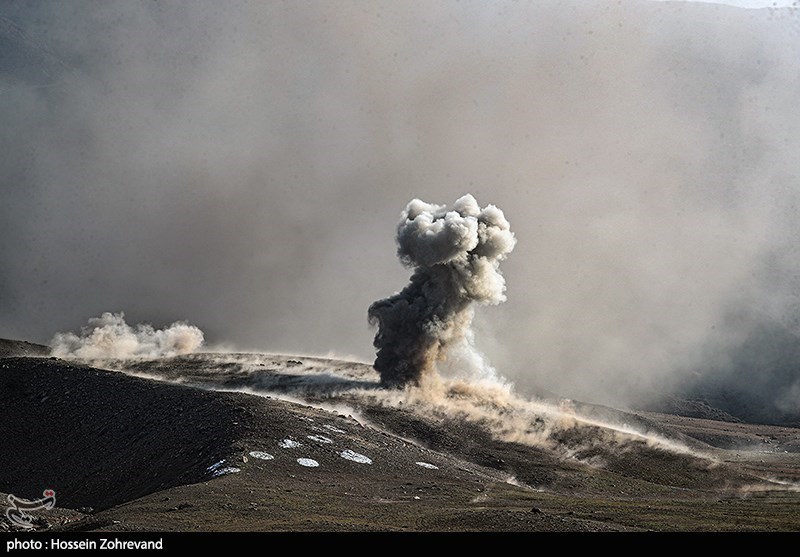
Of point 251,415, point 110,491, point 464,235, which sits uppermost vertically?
point 464,235

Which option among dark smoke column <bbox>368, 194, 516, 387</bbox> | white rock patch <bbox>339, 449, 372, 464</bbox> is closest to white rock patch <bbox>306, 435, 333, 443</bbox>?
white rock patch <bbox>339, 449, 372, 464</bbox>

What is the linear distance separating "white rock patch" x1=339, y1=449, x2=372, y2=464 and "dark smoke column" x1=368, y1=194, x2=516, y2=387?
4677 centimetres

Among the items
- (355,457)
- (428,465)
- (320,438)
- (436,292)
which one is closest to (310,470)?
(355,457)

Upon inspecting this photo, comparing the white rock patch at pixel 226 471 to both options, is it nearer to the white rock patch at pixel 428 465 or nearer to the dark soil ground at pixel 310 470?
the dark soil ground at pixel 310 470

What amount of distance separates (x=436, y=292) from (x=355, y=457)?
57693 mm

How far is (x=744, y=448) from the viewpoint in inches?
7328

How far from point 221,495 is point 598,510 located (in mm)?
36513

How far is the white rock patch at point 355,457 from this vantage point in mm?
99188

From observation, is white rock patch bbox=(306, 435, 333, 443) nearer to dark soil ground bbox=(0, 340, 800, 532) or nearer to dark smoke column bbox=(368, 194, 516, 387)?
dark soil ground bbox=(0, 340, 800, 532)

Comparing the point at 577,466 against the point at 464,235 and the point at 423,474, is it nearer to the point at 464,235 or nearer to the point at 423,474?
the point at 423,474

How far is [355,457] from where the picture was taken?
100 m

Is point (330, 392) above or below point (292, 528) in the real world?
above

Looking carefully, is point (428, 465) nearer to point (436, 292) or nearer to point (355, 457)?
point (355, 457)
